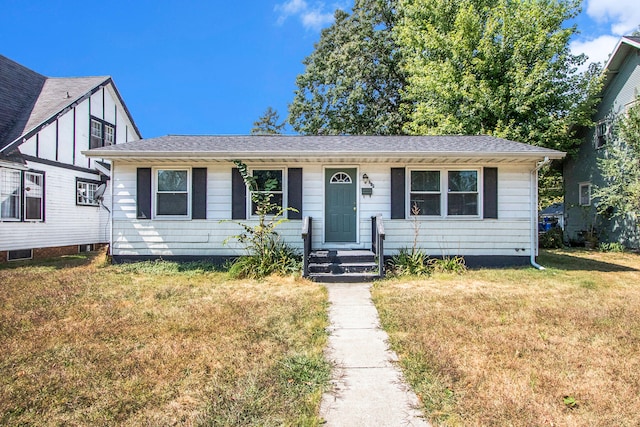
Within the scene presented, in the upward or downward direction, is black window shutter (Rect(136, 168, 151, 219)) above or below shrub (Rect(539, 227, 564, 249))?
above

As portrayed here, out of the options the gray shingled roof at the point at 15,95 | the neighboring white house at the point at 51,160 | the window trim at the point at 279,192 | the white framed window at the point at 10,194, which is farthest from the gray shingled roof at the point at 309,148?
the gray shingled roof at the point at 15,95

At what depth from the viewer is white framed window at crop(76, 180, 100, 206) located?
41.0 feet

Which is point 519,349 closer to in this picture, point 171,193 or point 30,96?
point 171,193

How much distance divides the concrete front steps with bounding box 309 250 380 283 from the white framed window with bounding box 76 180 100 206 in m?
9.53

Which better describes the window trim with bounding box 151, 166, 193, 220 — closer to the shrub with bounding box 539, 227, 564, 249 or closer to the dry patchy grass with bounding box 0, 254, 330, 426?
the dry patchy grass with bounding box 0, 254, 330, 426

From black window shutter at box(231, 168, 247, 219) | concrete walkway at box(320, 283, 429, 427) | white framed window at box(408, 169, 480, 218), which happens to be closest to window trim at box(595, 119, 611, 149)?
white framed window at box(408, 169, 480, 218)

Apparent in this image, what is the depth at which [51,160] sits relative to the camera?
11203mm

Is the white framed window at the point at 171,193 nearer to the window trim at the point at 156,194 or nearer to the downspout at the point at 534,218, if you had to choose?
the window trim at the point at 156,194

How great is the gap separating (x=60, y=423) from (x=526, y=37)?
1799cm

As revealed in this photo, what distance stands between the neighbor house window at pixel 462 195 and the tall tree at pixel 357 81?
10.9m

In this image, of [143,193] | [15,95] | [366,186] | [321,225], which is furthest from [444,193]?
[15,95]

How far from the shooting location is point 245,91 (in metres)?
26.5

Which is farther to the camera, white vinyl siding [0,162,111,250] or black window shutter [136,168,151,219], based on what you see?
white vinyl siding [0,162,111,250]

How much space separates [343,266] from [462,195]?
11.9 feet
